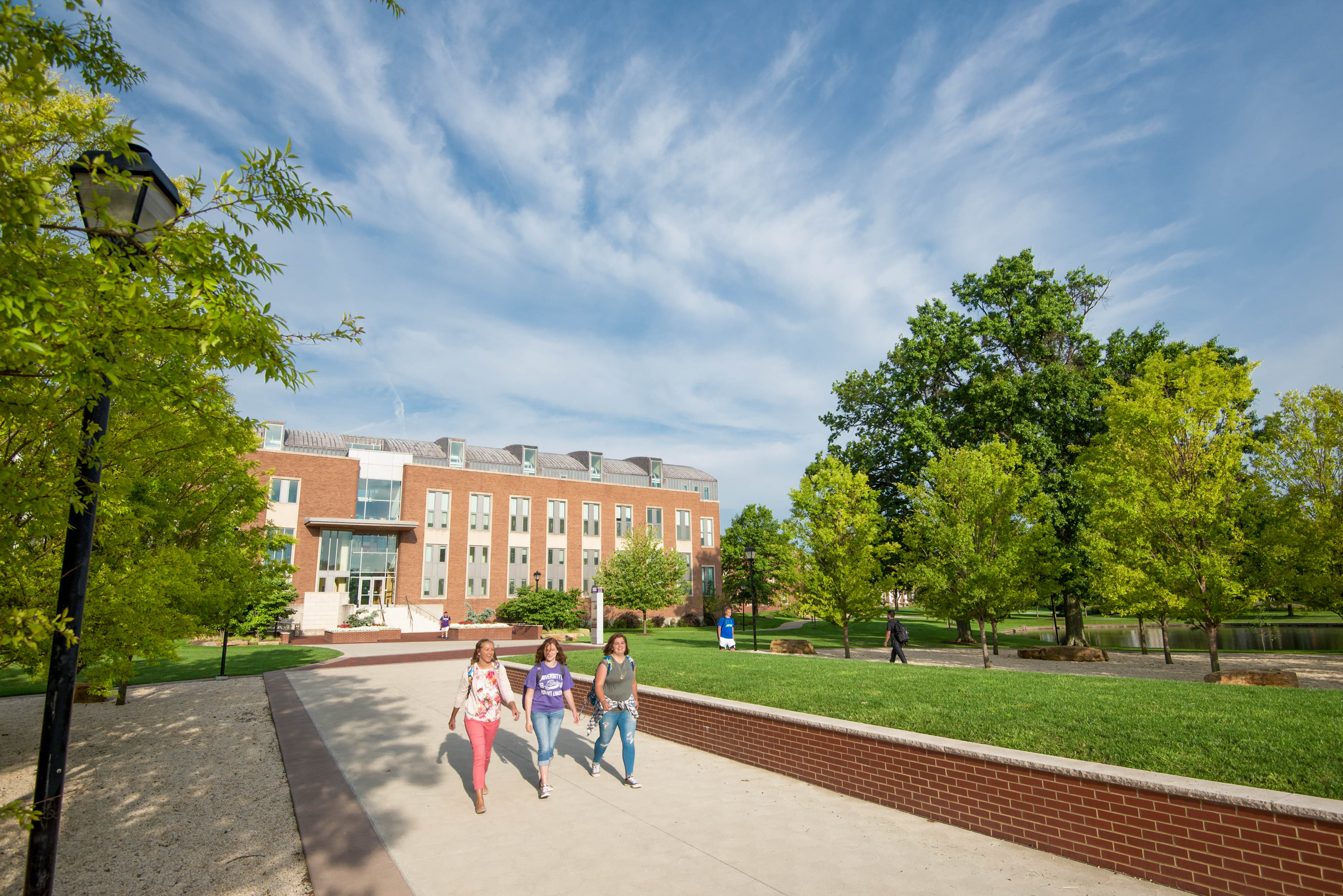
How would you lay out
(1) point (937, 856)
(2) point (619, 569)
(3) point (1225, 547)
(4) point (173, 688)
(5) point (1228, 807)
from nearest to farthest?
1. (5) point (1228, 807)
2. (1) point (937, 856)
3. (4) point (173, 688)
4. (3) point (1225, 547)
5. (2) point (619, 569)

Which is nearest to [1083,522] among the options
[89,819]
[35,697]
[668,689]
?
[668,689]

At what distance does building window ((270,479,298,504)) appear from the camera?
43281 millimetres

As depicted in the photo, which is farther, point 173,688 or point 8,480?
point 173,688

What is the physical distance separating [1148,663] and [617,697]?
21.7 metres

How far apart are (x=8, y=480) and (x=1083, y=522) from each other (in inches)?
1186

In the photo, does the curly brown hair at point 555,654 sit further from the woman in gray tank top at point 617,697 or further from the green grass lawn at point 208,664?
the green grass lawn at point 208,664

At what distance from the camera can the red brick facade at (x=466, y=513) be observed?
43.9 meters

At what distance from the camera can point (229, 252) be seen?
4012mm

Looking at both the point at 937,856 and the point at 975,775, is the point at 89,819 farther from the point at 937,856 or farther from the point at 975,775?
the point at 975,775

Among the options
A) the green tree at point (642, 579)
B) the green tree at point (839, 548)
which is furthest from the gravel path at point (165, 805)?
the green tree at point (642, 579)

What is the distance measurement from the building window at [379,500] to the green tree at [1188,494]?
40757 mm

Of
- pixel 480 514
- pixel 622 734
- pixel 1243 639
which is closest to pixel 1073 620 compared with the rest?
pixel 1243 639

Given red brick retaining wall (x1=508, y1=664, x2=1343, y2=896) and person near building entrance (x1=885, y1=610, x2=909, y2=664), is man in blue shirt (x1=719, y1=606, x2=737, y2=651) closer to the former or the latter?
person near building entrance (x1=885, y1=610, x2=909, y2=664)

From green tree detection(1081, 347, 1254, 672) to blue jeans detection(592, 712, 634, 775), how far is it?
16.9m
